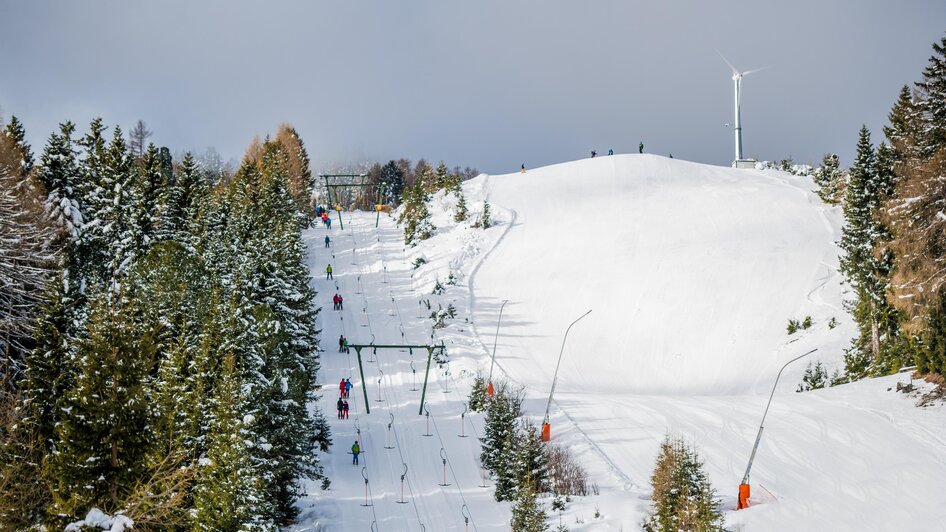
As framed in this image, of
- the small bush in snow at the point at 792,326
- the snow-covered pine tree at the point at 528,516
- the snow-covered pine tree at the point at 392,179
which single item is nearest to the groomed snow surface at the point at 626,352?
the small bush in snow at the point at 792,326

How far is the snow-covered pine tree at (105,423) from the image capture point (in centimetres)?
1719

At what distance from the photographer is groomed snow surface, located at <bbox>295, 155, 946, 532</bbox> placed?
30406mm

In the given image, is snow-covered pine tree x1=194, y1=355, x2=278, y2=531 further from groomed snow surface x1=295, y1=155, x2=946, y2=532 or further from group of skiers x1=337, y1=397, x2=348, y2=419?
group of skiers x1=337, y1=397, x2=348, y2=419

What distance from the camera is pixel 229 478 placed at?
21281 mm

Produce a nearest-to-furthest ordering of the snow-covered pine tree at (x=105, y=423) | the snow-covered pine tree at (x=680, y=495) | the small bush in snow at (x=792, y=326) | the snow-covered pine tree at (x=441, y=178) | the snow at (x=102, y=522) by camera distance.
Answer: the snow at (x=102, y=522)
the snow-covered pine tree at (x=105, y=423)
the snow-covered pine tree at (x=680, y=495)
the small bush in snow at (x=792, y=326)
the snow-covered pine tree at (x=441, y=178)

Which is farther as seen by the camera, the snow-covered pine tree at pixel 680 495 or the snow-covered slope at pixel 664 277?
the snow-covered slope at pixel 664 277

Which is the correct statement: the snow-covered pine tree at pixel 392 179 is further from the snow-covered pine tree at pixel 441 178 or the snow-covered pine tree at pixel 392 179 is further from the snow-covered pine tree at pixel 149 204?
the snow-covered pine tree at pixel 149 204

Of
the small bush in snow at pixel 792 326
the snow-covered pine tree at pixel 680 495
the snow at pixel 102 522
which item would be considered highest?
the snow at pixel 102 522

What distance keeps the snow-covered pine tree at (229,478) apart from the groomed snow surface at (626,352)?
7897 millimetres

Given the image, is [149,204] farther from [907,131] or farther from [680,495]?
[907,131]

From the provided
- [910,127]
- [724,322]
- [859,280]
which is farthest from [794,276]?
[910,127]

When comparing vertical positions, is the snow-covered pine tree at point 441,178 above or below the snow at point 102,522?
above

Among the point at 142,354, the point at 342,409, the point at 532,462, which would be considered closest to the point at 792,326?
the point at 532,462

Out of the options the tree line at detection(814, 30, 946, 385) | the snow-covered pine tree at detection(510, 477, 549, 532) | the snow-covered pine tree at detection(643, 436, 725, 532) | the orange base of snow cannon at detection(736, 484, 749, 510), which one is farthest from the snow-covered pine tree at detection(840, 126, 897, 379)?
the snow-covered pine tree at detection(510, 477, 549, 532)
